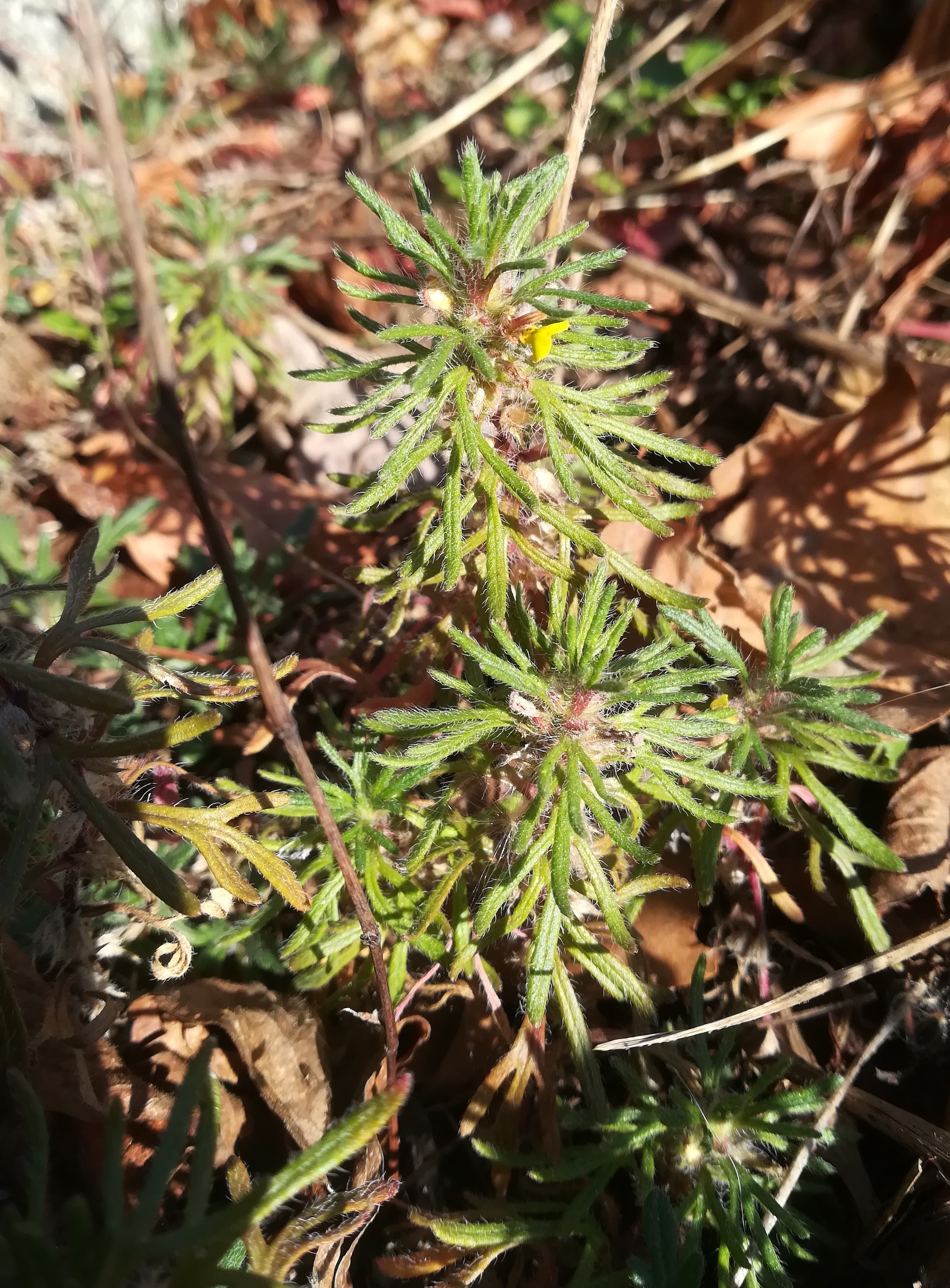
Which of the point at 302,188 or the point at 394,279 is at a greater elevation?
the point at 302,188

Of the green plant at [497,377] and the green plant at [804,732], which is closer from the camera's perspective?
the green plant at [497,377]

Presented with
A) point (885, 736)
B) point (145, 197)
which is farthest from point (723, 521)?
point (145, 197)

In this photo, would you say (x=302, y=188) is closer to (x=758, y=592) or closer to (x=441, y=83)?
(x=441, y=83)

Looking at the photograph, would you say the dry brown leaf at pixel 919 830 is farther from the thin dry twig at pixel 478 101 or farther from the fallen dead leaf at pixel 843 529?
the thin dry twig at pixel 478 101

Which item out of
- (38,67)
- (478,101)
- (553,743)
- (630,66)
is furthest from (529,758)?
(38,67)

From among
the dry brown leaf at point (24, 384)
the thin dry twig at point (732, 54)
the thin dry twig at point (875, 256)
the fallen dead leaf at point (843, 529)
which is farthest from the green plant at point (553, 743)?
the thin dry twig at point (732, 54)

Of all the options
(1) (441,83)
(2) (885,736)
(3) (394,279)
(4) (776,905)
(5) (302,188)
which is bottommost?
(4) (776,905)
